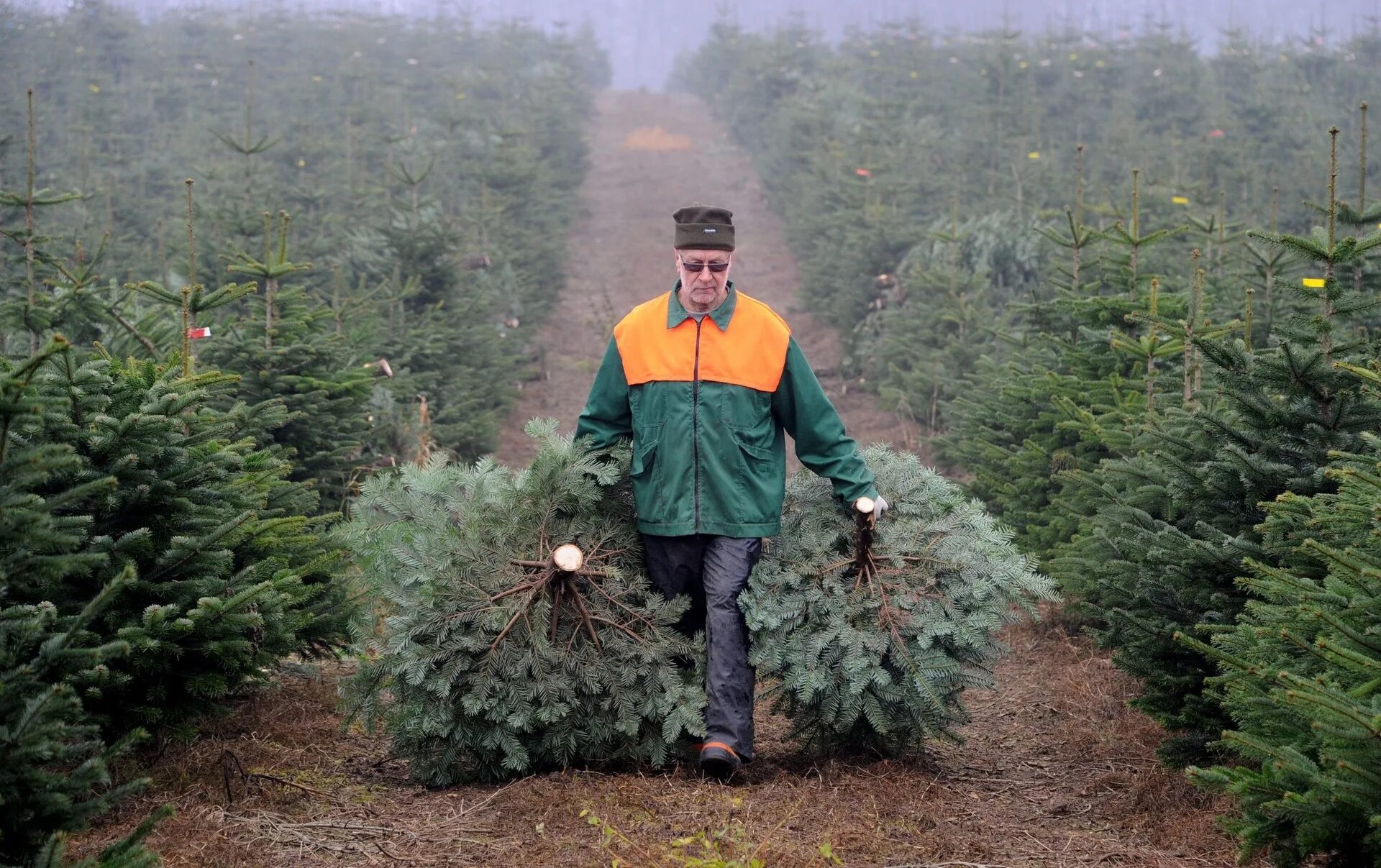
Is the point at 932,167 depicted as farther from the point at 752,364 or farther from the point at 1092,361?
the point at 752,364

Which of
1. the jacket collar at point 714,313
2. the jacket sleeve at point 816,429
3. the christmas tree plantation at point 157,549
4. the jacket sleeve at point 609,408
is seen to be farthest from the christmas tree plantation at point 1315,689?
the christmas tree plantation at point 157,549

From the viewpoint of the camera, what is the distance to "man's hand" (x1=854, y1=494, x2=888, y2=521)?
4.61 metres

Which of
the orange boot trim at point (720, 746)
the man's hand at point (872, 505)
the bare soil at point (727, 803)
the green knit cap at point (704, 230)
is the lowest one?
the bare soil at point (727, 803)

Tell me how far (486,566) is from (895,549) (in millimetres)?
1514

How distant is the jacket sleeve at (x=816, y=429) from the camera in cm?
480

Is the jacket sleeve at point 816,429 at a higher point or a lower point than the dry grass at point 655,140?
lower

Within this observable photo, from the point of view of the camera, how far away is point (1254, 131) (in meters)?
25.4

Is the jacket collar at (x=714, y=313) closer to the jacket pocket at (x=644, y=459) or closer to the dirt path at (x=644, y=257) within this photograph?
the jacket pocket at (x=644, y=459)

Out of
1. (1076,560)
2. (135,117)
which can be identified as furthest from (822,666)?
(135,117)

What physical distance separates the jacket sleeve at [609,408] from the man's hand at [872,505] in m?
0.96

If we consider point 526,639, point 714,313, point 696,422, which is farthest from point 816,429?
point 526,639

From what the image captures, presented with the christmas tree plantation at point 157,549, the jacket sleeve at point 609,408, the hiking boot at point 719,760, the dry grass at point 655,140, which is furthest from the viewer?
the dry grass at point 655,140

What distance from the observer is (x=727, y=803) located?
426cm

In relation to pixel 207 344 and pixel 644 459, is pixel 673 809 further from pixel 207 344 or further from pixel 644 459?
pixel 207 344
